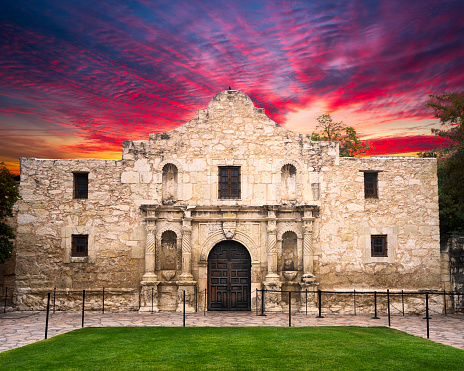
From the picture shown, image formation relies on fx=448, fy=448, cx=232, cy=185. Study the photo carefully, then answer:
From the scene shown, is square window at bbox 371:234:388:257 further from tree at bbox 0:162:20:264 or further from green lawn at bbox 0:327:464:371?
tree at bbox 0:162:20:264

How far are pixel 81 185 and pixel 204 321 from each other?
7.57m

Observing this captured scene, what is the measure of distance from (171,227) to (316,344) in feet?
28.0

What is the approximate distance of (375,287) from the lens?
1741 cm

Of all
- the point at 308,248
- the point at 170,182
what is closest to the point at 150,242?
the point at 170,182

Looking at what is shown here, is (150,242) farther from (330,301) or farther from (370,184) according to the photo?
(370,184)

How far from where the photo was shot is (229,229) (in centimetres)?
1733

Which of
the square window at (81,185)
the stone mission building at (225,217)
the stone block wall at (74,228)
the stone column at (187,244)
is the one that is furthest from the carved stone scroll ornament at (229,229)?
the square window at (81,185)

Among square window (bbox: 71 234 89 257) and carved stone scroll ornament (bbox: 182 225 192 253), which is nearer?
carved stone scroll ornament (bbox: 182 225 192 253)

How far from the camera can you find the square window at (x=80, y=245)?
17.6m

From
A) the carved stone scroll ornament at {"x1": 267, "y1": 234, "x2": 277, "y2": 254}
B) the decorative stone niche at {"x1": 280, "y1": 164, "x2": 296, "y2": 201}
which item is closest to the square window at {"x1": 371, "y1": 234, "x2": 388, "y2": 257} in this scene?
the decorative stone niche at {"x1": 280, "y1": 164, "x2": 296, "y2": 201}

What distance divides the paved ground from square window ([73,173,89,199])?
15.0 ft

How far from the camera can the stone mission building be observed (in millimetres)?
17281

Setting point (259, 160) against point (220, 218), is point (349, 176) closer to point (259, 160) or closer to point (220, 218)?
point (259, 160)

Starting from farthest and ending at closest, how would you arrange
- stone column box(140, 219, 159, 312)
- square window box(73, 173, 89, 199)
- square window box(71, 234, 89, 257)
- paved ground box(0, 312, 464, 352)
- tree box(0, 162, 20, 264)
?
square window box(73, 173, 89, 199)
square window box(71, 234, 89, 257)
stone column box(140, 219, 159, 312)
tree box(0, 162, 20, 264)
paved ground box(0, 312, 464, 352)
